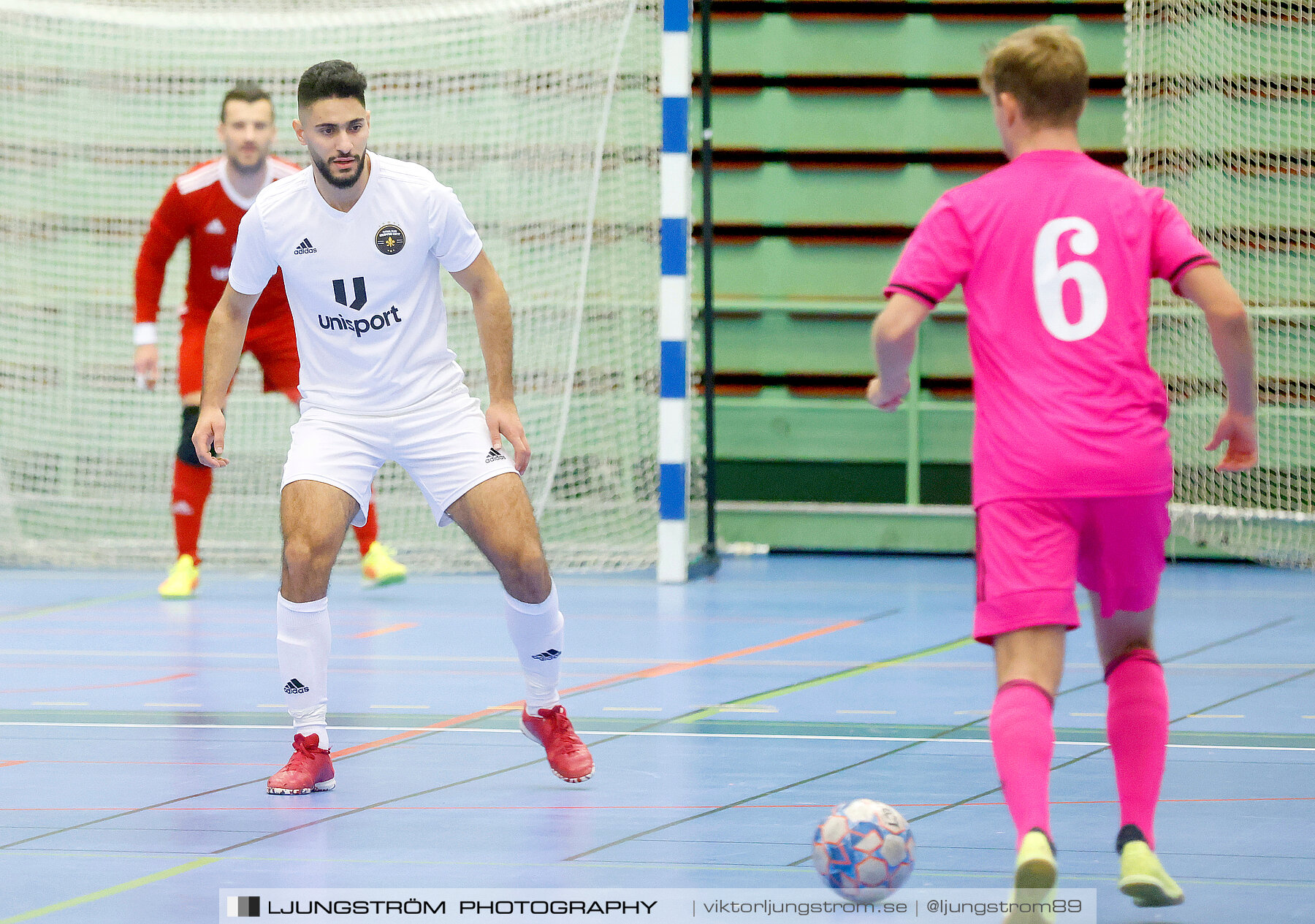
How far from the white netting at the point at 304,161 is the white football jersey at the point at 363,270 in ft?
15.1

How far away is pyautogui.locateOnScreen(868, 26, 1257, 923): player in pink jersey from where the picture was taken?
3.07 metres

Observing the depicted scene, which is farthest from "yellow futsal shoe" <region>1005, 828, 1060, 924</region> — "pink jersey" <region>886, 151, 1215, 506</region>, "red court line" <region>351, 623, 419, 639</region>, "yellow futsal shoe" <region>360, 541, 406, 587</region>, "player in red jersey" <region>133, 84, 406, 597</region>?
"yellow futsal shoe" <region>360, 541, 406, 587</region>

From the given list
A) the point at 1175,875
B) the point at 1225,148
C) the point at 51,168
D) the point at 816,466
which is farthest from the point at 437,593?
the point at 1175,875

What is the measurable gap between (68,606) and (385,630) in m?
1.86

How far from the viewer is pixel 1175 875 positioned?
353 centimetres

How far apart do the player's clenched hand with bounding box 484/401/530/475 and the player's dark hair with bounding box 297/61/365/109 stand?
2.84 ft

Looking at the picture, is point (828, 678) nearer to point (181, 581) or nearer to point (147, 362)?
point (181, 581)

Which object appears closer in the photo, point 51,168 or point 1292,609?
point 1292,609

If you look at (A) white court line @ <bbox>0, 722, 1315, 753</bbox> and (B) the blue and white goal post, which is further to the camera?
(B) the blue and white goal post

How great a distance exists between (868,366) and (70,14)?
497 centimetres

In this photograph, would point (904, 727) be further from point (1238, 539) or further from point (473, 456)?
point (1238, 539)

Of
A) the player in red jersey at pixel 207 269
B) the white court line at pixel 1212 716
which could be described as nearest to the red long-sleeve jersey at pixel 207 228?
the player in red jersey at pixel 207 269

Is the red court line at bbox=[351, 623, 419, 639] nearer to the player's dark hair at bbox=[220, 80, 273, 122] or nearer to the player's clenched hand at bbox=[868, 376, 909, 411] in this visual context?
the player's dark hair at bbox=[220, 80, 273, 122]

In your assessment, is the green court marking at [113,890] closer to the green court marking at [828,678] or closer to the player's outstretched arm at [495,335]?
the player's outstretched arm at [495,335]
